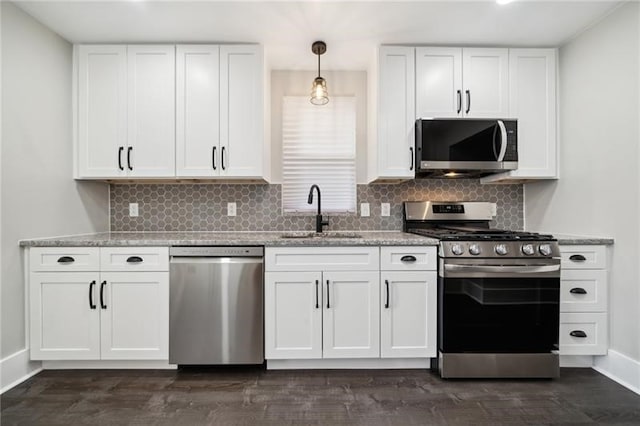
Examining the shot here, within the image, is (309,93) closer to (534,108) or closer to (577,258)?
(534,108)

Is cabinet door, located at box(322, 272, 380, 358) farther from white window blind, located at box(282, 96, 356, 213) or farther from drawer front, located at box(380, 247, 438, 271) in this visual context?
white window blind, located at box(282, 96, 356, 213)

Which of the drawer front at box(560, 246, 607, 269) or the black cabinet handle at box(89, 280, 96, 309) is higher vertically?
the drawer front at box(560, 246, 607, 269)

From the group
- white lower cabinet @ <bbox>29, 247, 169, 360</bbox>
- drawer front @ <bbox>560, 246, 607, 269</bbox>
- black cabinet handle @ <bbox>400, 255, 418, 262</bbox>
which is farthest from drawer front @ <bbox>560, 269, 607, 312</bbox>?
white lower cabinet @ <bbox>29, 247, 169, 360</bbox>

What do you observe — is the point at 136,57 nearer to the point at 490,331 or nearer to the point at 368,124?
the point at 368,124

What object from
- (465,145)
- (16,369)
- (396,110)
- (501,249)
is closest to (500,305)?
(501,249)

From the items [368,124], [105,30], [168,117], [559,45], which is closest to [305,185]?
[368,124]

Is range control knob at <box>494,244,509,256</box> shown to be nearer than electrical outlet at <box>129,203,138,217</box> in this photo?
Answer: Yes

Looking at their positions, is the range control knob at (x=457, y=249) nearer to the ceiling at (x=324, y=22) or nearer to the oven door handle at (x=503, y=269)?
the oven door handle at (x=503, y=269)

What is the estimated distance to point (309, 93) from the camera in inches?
115

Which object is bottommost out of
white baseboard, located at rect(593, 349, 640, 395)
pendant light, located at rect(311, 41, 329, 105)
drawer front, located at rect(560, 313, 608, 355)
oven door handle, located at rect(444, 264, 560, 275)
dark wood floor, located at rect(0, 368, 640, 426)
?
dark wood floor, located at rect(0, 368, 640, 426)

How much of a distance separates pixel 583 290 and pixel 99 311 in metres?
3.38

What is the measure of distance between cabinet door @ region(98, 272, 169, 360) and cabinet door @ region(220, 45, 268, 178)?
1.01 metres

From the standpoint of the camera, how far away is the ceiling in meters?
2.07

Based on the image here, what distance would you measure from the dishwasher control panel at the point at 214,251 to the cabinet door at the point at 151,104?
0.78m
